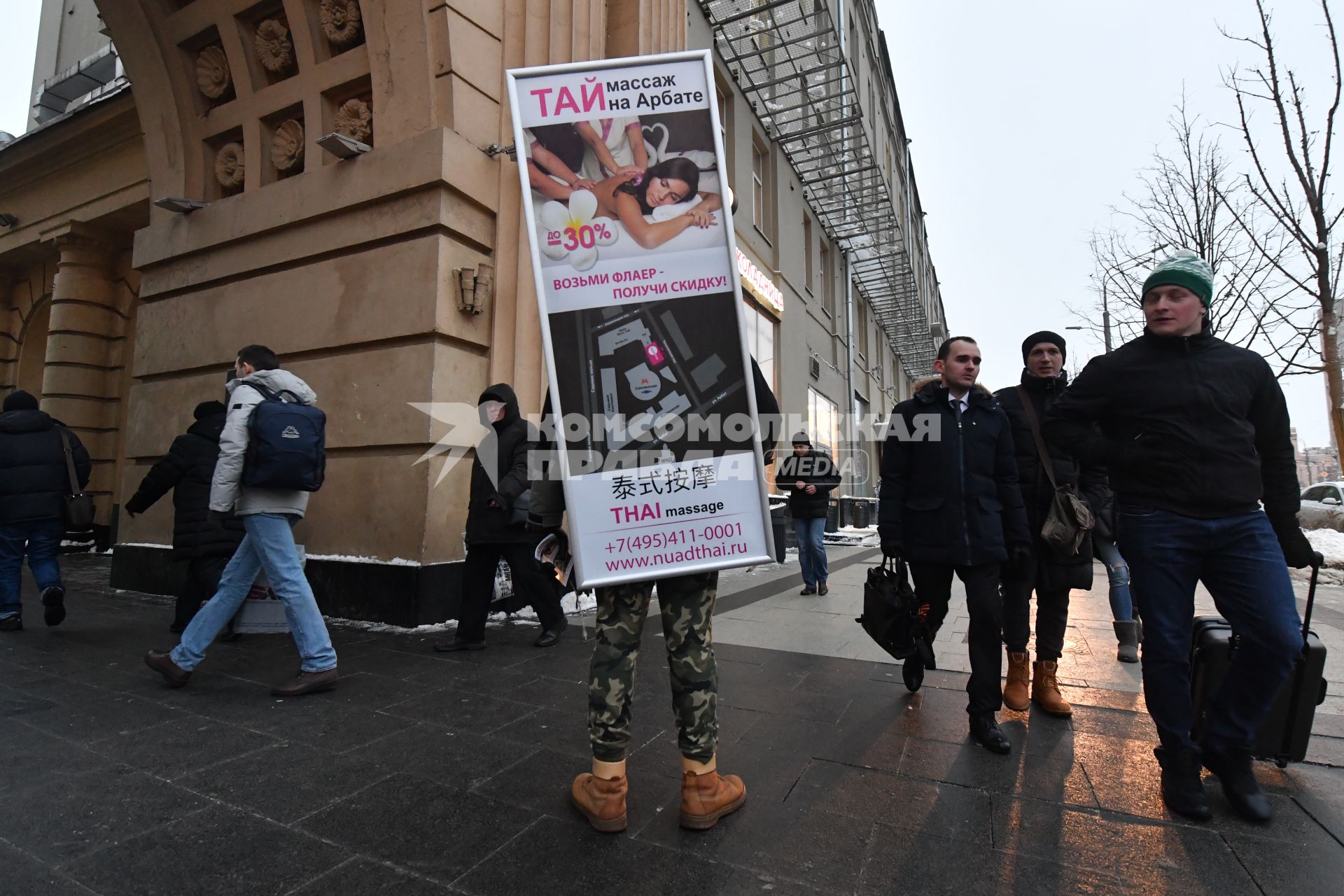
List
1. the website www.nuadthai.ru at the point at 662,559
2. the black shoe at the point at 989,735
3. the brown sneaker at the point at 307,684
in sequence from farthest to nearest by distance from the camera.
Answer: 1. the brown sneaker at the point at 307,684
2. the black shoe at the point at 989,735
3. the website www.nuadthai.ru at the point at 662,559

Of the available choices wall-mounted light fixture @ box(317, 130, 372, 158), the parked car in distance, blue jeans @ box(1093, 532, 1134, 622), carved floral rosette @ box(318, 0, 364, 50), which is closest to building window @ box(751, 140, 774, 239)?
carved floral rosette @ box(318, 0, 364, 50)

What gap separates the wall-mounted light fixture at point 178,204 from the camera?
23.8 ft

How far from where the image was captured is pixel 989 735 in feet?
10.1

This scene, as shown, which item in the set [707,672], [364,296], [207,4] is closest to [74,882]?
[707,672]

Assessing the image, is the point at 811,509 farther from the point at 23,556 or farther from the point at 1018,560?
the point at 23,556

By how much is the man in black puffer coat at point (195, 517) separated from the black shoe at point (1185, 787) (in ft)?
18.5

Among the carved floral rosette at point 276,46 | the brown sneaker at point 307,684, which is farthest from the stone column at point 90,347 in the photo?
the brown sneaker at point 307,684

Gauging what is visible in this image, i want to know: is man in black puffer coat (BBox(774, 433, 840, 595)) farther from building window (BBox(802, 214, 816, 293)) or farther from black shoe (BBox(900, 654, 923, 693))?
building window (BBox(802, 214, 816, 293))

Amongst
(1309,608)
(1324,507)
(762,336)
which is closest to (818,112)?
(762,336)

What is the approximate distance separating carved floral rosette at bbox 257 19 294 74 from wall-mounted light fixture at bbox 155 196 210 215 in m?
1.65

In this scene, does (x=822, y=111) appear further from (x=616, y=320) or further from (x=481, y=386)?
(x=616, y=320)

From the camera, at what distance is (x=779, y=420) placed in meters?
2.73

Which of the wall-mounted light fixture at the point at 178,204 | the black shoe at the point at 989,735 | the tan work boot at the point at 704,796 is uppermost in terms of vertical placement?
the wall-mounted light fixture at the point at 178,204

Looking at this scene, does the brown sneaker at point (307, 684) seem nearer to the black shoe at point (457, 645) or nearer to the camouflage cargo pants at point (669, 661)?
the black shoe at point (457, 645)
